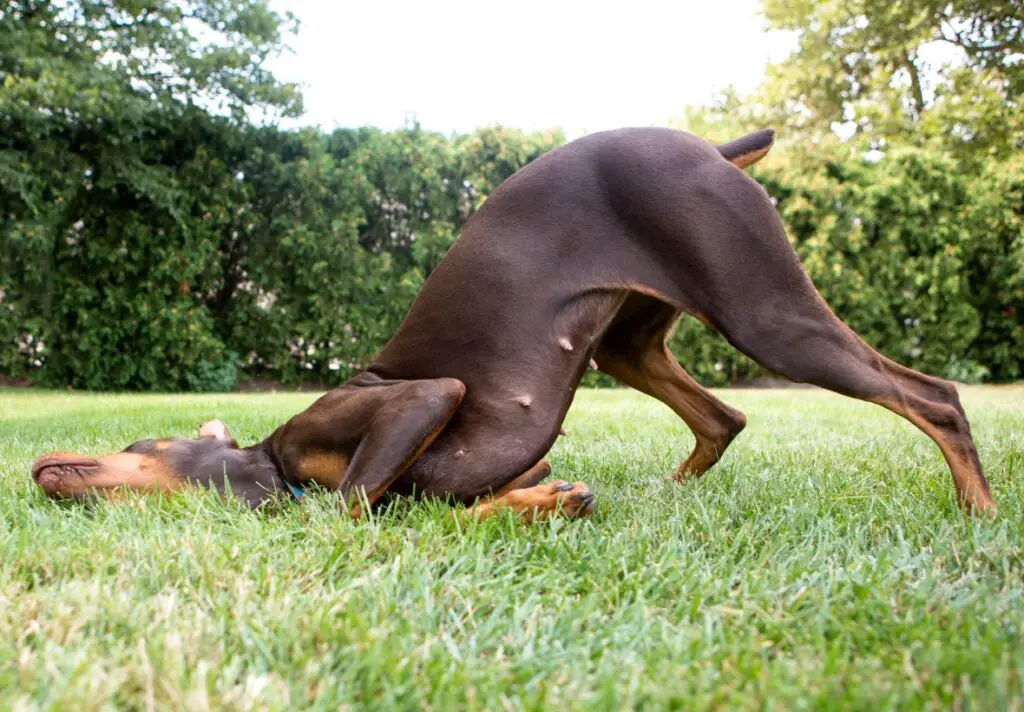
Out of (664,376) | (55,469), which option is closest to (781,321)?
(664,376)

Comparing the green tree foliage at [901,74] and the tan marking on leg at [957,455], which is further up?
the green tree foliage at [901,74]

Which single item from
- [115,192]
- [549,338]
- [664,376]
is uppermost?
[115,192]

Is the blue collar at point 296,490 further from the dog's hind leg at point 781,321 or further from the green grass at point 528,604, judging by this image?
the dog's hind leg at point 781,321

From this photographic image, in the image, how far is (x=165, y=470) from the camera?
2453 mm

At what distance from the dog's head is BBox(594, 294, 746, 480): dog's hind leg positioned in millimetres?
1293

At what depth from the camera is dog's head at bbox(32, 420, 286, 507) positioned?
7.71 feet

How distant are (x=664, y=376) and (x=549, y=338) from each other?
2.63 feet

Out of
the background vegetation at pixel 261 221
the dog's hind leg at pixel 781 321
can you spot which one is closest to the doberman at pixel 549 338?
the dog's hind leg at pixel 781 321

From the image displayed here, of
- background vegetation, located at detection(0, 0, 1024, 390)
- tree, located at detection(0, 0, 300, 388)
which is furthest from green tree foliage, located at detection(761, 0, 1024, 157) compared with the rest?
tree, located at detection(0, 0, 300, 388)

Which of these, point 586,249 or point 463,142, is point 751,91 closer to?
point 463,142

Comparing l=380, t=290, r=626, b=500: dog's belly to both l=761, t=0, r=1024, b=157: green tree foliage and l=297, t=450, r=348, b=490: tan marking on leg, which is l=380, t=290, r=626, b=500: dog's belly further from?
l=761, t=0, r=1024, b=157: green tree foliage

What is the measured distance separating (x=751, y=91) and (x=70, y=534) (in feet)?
71.3

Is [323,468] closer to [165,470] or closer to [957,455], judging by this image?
[165,470]

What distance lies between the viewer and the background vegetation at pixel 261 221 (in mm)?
8719
